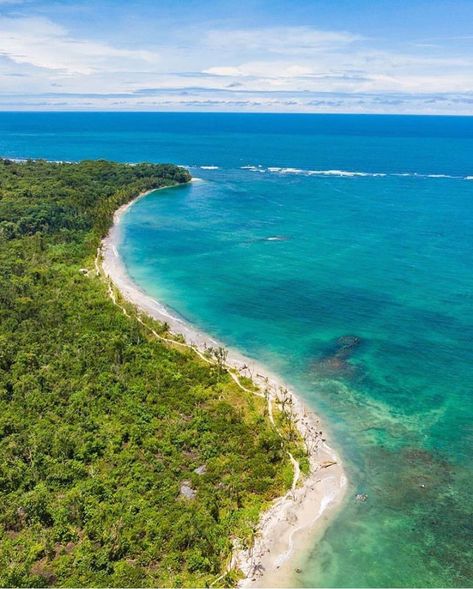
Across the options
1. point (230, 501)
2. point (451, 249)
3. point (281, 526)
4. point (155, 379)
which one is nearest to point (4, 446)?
point (155, 379)

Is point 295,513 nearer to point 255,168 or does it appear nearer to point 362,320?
point 362,320

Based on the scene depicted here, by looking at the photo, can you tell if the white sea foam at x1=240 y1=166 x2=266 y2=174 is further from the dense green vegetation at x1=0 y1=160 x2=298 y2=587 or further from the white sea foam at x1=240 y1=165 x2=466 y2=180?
the dense green vegetation at x1=0 y1=160 x2=298 y2=587

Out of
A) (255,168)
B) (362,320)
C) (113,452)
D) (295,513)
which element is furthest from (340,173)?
(295,513)

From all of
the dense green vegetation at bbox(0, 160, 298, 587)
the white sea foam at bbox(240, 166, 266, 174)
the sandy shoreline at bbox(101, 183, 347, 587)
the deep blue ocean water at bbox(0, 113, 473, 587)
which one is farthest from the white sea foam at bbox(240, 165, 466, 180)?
the sandy shoreline at bbox(101, 183, 347, 587)

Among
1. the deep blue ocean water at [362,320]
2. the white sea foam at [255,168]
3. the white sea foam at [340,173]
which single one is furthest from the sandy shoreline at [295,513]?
the white sea foam at [255,168]

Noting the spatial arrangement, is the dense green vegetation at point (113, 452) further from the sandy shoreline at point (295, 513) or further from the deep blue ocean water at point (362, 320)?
the deep blue ocean water at point (362, 320)
